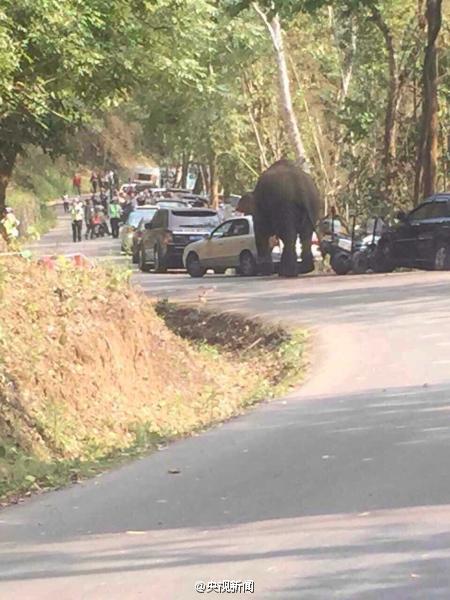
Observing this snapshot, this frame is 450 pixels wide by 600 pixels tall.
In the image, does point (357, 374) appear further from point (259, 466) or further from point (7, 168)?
point (7, 168)

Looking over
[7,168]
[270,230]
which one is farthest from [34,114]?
[270,230]

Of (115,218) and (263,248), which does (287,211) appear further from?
(115,218)

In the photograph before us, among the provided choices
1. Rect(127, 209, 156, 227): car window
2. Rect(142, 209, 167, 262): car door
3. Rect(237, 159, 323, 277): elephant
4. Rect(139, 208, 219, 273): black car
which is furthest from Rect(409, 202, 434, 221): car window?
Rect(127, 209, 156, 227): car window

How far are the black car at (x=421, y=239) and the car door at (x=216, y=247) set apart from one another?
4.81 meters

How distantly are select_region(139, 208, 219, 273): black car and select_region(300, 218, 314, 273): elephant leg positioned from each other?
5.83 m

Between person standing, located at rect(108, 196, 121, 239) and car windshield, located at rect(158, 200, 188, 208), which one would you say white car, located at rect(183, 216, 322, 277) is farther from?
person standing, located at rect(108, 196, 121, 239)

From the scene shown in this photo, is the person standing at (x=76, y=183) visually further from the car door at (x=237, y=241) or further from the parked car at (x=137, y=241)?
the car door at (x=237, y=241)

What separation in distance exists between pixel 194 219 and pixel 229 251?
159 inches

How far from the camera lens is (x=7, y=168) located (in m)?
28.5

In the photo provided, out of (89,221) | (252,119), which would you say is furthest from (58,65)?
(89,221)

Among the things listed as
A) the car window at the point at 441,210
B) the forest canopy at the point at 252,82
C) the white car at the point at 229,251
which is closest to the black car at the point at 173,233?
the white car at the point at 229,251

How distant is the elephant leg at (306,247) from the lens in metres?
29.1

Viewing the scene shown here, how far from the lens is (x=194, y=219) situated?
1390 inches

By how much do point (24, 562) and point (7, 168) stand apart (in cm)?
2257
